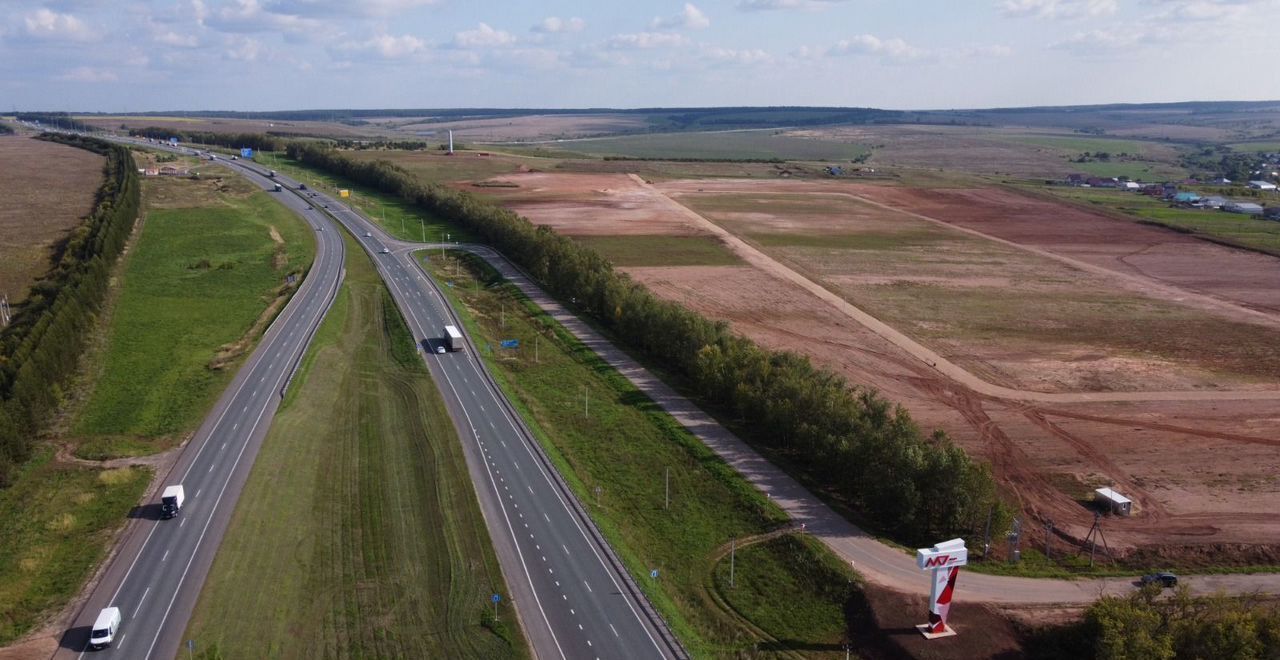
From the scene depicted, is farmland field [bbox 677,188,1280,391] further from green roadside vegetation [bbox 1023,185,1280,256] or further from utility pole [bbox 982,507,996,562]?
green roadside vegetation [bbox 1023,185,1280,256]

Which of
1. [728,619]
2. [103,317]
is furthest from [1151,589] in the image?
[103,317]

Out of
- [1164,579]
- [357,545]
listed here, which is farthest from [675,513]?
[1164,579]

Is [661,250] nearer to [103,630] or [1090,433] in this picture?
[1090,433]

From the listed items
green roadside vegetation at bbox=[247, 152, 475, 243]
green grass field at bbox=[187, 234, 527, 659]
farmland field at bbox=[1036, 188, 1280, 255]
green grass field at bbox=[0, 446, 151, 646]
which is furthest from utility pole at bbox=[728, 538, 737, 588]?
→ farmland field at bbox=[1036, 188, 1280, 255]

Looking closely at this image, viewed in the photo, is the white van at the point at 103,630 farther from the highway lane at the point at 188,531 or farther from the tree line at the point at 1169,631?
the tree line at the point at 1169,631

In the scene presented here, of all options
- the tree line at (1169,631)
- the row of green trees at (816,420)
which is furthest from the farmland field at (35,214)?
the tree line at (1169,631)

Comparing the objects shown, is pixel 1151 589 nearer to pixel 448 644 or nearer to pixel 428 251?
pixel 448 644

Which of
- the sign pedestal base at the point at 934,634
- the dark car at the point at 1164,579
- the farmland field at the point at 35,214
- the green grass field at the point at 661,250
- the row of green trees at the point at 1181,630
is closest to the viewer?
the row of green trees at the point at 1181,630
